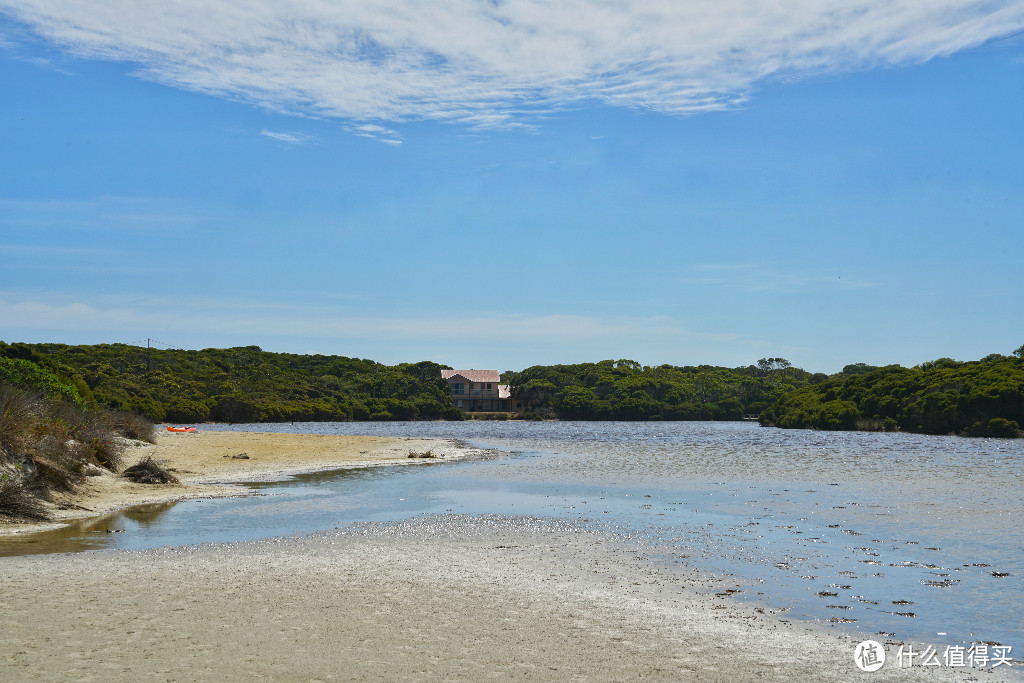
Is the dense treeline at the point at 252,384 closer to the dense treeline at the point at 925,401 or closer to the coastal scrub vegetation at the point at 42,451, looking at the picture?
the dense treeline at the point at 925,401

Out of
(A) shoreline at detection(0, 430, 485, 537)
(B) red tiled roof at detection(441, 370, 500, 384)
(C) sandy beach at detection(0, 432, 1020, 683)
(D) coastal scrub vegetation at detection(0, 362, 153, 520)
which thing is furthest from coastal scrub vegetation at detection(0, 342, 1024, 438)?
(C) sandy beach at detection(0, 432, 1020, 683)

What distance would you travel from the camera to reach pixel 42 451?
2083cm

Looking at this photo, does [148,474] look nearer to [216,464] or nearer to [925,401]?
[216,464]

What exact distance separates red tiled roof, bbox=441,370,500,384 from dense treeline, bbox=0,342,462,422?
2.75 m

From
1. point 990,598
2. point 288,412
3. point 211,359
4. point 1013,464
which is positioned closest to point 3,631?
point 990,598

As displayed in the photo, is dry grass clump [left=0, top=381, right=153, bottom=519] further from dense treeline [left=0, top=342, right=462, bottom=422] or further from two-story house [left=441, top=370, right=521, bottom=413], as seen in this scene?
two-story house [left=441, top=370, right=521, bottom=413]

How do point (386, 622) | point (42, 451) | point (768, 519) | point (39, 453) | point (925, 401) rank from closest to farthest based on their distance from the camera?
point (386, 622), point (39, 453), point (42, 451), point (768, 519), point (925, 401)

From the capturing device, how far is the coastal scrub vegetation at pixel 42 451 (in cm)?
1898

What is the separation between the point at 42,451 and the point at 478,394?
426 feet

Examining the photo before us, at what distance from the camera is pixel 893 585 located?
14.1 metres

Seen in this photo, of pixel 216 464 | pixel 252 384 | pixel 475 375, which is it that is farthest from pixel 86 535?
pixel 475 375

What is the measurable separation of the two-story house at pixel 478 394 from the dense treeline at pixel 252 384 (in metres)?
3.96

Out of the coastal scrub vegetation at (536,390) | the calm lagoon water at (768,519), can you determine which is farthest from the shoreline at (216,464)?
the coastal scrub vegetation at (536,390)

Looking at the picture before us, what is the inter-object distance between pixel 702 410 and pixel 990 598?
136358mm
